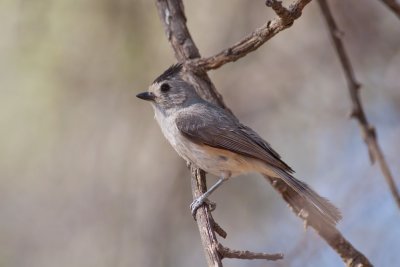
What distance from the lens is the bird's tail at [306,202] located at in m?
4.00

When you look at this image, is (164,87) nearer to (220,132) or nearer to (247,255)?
(220,132)

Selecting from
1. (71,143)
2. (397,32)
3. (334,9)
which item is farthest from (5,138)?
(397,32)

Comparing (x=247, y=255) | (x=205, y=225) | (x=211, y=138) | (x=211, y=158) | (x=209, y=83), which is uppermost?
(x=209, y=83)

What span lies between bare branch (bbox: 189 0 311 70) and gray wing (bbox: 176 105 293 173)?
43cm

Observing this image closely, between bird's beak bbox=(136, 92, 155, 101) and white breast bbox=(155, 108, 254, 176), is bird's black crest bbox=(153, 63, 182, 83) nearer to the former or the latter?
bird's beak bbox=(136, 92, 155, 101)

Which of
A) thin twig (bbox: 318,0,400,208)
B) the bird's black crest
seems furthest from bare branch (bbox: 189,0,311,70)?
thin twig (bbox: 318,0,400,208)

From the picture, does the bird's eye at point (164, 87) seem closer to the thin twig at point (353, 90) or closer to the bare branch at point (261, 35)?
the bare branch at point (261, 35)

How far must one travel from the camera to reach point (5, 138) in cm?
643

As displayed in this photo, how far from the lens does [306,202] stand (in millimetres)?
4242

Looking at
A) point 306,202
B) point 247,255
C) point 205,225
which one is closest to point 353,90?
point 306,202

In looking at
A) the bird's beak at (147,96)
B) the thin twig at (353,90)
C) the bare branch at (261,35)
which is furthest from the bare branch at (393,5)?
the bird's beak at (147,96)

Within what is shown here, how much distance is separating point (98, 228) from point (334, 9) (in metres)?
2.80

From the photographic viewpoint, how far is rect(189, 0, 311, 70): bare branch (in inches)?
139

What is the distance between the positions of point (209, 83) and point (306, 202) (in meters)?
1.04
